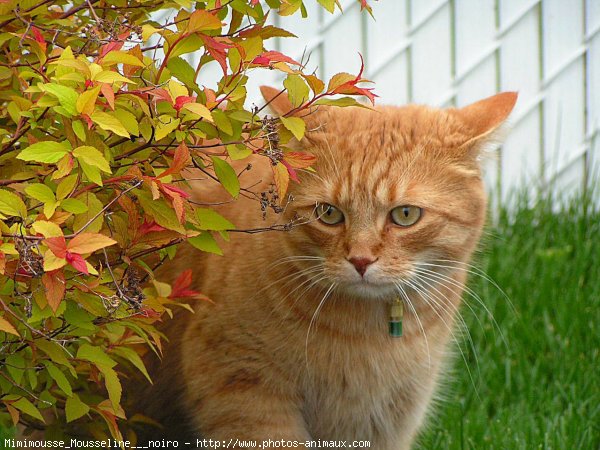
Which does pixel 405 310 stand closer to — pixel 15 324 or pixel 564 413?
pixel 564 413

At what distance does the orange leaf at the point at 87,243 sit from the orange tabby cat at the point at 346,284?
→ 878 millimetres

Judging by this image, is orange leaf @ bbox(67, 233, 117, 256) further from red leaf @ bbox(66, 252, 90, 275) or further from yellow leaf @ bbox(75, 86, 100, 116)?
yellow leaf @ bbox(75, 86, 100, 116)

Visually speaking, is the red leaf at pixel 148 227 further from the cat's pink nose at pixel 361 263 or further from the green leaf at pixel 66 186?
the cat's pink nose at pixel 361 263

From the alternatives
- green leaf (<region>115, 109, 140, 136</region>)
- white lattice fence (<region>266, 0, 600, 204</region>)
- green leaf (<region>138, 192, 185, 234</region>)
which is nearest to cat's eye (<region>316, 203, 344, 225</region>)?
green leaf (<region>138, 192, 185, 234</region>)

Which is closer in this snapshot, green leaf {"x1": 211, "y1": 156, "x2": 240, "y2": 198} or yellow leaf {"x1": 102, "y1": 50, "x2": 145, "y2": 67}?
yellow leaf {"x1": 102, "y1": 50, "x2": 145, "y2": 67}

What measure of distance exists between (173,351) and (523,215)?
7.24 feet

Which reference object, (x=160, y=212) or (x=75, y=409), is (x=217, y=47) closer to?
(x=160, y=212)

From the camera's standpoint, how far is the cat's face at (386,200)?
2.29 meters

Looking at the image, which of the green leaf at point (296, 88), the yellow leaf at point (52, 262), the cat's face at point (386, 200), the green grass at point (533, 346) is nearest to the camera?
the yellow leaf at point (52, 262)

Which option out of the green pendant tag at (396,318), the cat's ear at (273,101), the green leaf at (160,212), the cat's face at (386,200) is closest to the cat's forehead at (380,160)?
the cat's face at (386,200)

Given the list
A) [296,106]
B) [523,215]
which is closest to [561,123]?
[523,215]

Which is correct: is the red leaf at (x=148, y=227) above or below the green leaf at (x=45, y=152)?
below

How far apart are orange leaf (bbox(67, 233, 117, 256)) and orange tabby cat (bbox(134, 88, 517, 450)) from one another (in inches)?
34.6

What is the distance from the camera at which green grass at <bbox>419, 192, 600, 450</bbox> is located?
9.84 feet
